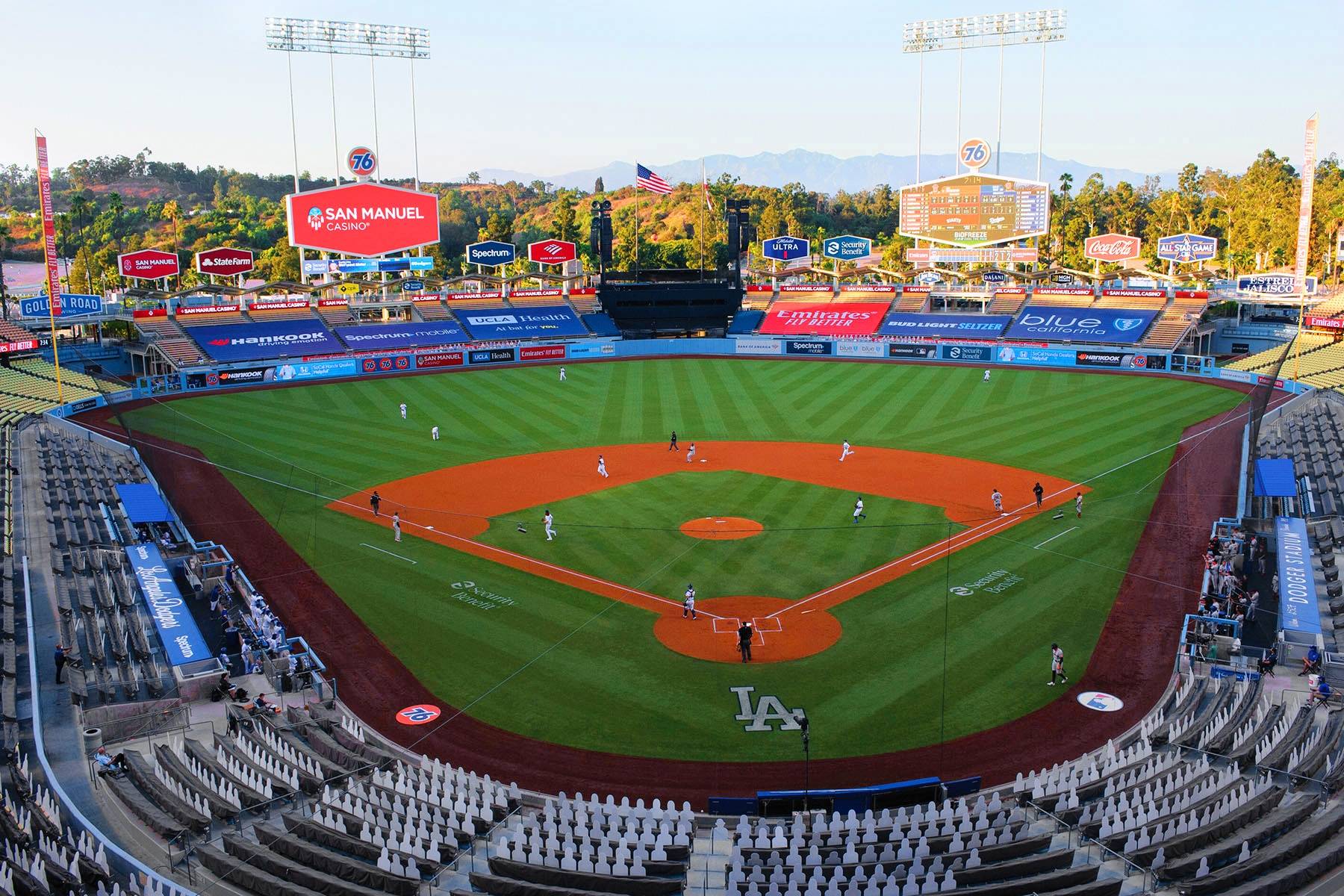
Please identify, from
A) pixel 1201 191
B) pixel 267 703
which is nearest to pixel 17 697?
pixel 267 703

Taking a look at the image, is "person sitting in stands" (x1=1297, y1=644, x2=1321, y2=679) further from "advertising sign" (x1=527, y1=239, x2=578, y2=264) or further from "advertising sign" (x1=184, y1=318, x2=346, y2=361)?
"advertising sign" (x1=527, y1=239, x2=578, y2=264)

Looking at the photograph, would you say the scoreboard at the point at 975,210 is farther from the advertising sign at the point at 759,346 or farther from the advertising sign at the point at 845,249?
the advertising sign at the point at 759,346

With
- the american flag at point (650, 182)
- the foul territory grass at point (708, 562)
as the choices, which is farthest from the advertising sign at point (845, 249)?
the foul territory grass at point (708, 562)

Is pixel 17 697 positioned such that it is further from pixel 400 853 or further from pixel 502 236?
pixel 502 236

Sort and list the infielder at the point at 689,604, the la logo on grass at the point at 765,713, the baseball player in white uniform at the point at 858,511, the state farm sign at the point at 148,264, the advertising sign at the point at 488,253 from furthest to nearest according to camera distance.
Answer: the advertising sign at the point at 488,253 < the state farm sign at the point at 148,264 < the baseball player in white uniform at the point at 858,511 < the infielder at the point at 689,604 < the la logo on grass at the point at 765,713

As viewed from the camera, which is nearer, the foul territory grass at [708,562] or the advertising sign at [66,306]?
the foul territory grass at [708,562]

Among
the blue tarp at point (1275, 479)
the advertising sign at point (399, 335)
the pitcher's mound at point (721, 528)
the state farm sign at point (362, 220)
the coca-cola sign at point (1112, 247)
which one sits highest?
the state farm sign at point (362, 220)
